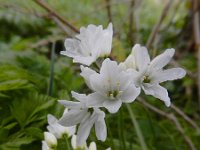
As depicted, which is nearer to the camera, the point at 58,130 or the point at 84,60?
the point at 84,60

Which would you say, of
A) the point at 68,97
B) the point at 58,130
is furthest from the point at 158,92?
the point at 68,97

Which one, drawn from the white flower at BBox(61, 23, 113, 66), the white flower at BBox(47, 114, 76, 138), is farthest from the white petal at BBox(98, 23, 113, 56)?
the white flower at BBox(47, 114, 76, 138)

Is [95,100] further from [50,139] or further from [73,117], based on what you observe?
[50,139]

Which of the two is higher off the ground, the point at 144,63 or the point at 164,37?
the point at 164,37

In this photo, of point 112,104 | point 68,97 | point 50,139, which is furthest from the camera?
point 68,97

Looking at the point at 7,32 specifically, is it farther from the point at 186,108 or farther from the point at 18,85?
the point at 18,85

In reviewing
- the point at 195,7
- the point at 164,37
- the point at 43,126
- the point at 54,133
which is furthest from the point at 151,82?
the point at 164,37

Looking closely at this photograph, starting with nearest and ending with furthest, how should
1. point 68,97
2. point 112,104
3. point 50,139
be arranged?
point 112,104
point 50,139
point 68,97

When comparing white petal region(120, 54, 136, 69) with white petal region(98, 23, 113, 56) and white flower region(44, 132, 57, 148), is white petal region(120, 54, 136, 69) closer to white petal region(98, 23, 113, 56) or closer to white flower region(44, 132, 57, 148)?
white petal region(98, 23, 113, 56)
